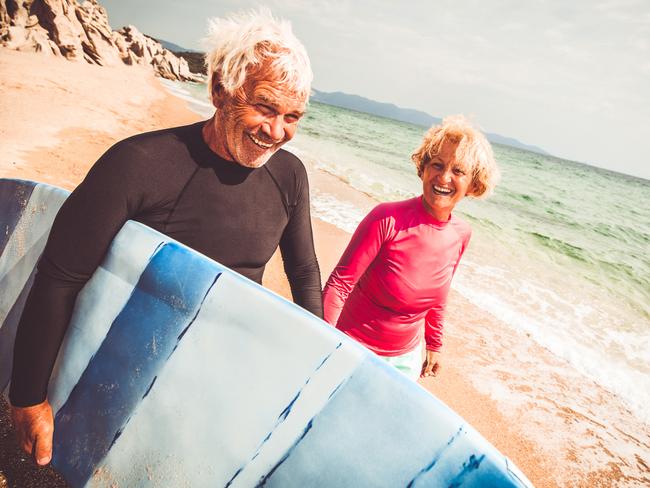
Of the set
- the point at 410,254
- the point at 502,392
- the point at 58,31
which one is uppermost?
the point at 58,31

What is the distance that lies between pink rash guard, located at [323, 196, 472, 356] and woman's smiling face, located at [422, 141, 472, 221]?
2.3 inches

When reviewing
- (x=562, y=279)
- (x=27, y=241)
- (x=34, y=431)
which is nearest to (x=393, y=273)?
(x=34, y=431)

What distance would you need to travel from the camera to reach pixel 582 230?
1297cm

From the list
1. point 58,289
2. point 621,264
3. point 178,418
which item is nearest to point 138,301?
point 58,289

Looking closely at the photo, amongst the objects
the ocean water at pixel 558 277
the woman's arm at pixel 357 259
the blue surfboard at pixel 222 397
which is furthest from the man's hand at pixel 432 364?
the ocean water at pixel 558 277

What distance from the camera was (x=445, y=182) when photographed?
185 cm

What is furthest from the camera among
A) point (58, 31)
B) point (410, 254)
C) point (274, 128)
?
point (58, 31)

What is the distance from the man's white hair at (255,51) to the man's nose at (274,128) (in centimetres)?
12

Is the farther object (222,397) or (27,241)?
(27,241)

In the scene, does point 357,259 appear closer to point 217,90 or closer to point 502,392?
point 217,90

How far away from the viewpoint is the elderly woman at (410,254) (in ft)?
5.79

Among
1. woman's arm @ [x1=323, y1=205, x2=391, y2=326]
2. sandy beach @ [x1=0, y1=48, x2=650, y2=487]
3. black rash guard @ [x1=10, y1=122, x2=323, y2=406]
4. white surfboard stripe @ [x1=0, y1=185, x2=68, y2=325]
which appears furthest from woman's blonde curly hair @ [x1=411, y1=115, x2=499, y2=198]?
sandy beach @ [x1=0, y1=48, x2=650, y2=487]

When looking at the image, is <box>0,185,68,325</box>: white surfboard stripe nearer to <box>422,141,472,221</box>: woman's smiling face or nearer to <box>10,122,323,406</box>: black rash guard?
<box>10,122,323,406</box>: black rash guard

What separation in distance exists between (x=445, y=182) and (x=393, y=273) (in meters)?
0.57
